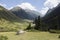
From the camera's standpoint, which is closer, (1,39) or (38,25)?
(1,39)

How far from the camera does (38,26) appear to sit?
114500mm

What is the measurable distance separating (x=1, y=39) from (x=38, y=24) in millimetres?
84766

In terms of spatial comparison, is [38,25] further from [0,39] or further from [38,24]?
[0,39]

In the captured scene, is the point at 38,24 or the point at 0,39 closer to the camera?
the point at 0,39

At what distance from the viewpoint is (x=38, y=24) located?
116m

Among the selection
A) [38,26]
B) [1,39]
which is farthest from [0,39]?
[38,26]

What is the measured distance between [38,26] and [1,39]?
3296 inches

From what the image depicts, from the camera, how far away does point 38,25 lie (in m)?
115

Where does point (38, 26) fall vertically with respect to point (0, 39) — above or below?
above

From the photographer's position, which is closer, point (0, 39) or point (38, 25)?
point (0, 39)

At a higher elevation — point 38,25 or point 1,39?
point 38,25

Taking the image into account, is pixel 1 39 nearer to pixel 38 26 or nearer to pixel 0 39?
pixel 0 39

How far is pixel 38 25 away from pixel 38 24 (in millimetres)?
1063

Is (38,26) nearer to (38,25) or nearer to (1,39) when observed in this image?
(38,25)
